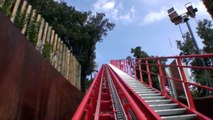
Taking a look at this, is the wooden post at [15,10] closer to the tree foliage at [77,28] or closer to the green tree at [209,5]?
the green tree at [209,5]

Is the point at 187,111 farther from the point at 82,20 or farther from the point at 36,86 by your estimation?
the point at 82,20

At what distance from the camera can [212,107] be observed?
22.4ft

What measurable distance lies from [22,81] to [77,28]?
1711cm

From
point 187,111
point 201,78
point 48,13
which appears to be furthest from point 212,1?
point 201,78

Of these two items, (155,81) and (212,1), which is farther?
(155,81)

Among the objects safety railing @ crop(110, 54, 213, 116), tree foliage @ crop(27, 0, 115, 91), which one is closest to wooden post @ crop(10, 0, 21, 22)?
safety railing @ crop(110, 54, 213, 116)

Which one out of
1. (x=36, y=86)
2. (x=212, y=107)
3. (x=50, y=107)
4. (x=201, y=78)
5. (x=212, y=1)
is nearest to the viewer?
(x=36, y=86)

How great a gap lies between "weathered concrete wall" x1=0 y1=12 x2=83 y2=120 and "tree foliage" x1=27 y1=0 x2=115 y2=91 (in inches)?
586

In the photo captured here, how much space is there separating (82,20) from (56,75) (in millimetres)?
16337

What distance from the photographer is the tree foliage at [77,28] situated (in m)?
19.0

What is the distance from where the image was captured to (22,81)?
3.17 m

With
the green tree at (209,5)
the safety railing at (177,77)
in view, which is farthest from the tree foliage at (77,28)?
the green tree at (209,5)

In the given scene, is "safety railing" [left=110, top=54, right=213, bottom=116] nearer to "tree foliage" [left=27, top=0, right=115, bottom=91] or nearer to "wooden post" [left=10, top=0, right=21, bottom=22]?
"wooden post" [left=10, top=0, right=21, bottom=22]

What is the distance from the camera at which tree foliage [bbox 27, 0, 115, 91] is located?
1902 centimetres
